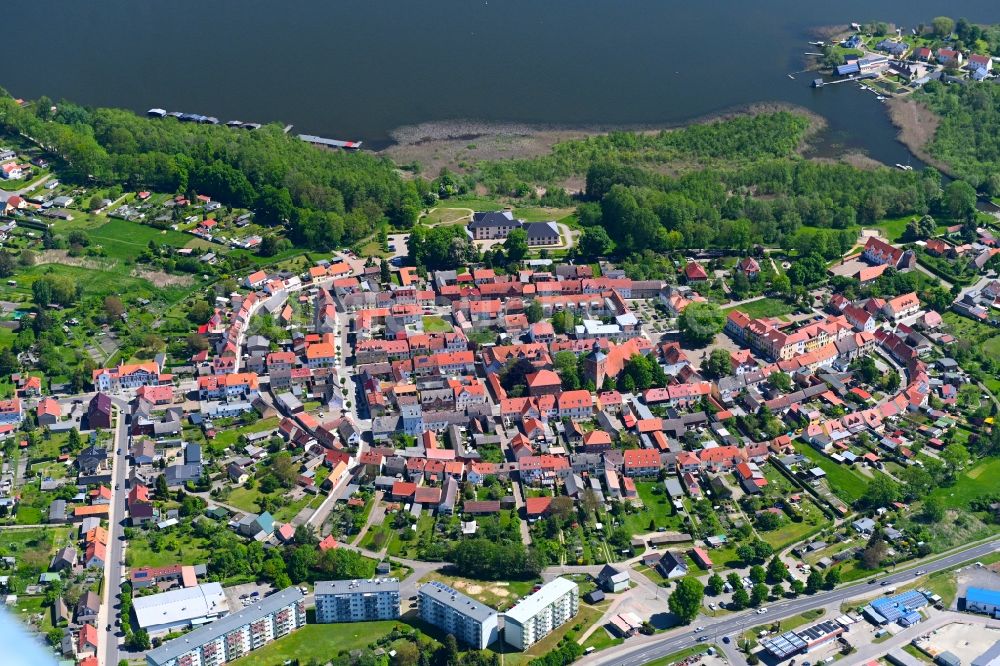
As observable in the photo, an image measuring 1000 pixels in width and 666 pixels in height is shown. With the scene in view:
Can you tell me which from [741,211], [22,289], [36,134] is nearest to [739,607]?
[741,211]

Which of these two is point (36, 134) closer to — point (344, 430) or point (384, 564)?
point (344, 430)

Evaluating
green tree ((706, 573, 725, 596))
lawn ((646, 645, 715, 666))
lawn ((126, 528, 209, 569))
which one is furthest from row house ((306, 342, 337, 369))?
lawn ((646, 645, 715, 666))

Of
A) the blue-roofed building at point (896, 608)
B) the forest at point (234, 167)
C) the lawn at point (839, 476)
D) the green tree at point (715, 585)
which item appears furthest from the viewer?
the forest at point (234, 167)

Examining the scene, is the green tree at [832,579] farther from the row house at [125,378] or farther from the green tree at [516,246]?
the row house at [125,378]

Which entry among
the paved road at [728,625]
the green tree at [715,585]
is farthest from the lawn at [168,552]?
the green tree at [715,585]

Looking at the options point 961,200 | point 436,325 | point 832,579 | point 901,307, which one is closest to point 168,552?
point 436,325

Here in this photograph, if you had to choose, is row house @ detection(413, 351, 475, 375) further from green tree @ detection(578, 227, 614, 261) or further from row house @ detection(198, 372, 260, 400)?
green tree @ detection(578, 227, 614, 261)
